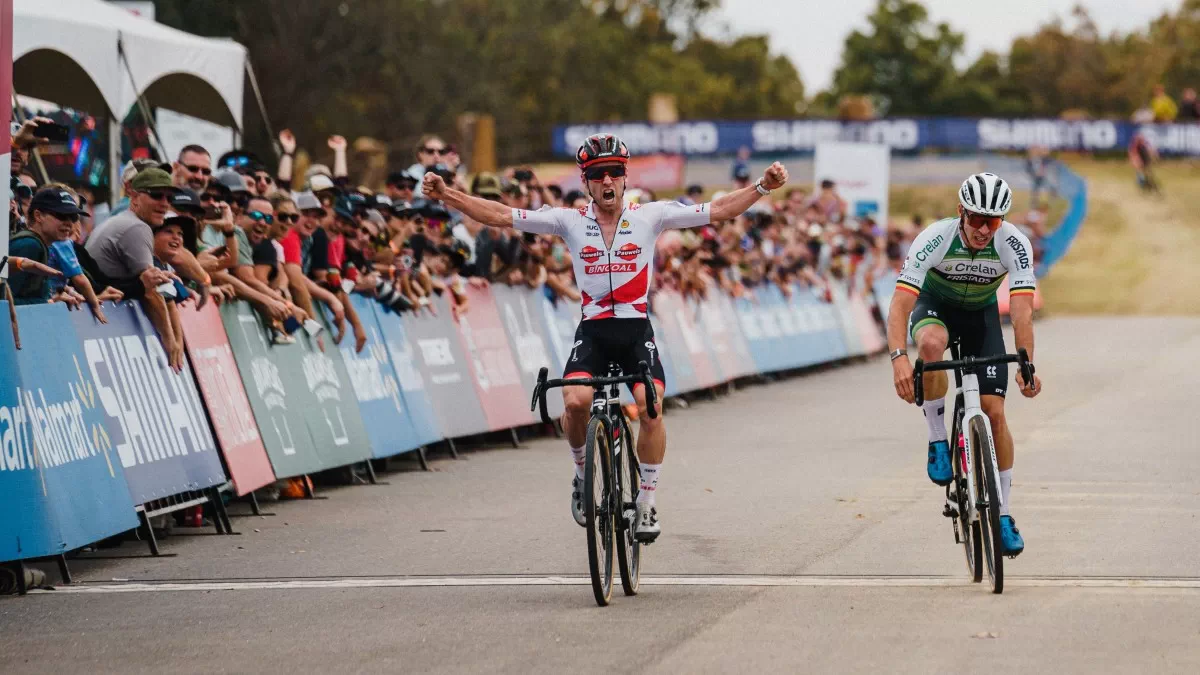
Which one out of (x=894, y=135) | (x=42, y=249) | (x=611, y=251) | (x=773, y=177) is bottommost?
(x=611, y=251)

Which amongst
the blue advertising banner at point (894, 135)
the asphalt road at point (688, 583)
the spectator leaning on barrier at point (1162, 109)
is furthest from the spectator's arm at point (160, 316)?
the spectator leaning on barrier at point (1162, 109)

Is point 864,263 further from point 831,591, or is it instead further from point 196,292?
point 831,591

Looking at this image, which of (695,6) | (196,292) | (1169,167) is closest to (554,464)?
(196,292)

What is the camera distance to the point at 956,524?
933 cm

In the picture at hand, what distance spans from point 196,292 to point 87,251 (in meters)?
1.07

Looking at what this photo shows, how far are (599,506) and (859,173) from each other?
3116cm

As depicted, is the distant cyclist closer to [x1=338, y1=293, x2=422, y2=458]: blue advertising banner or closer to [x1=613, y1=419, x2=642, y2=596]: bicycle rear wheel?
[x1=613, y1=419, x2=642, y2=596]: bicycle rear wheel

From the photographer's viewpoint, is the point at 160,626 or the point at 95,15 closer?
the point at 160,626

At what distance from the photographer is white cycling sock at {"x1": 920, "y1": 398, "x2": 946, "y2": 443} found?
966cm

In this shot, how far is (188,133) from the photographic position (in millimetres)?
22047

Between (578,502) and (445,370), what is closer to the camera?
(578,502)

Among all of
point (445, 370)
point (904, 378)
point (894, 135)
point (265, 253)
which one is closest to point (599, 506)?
point (904, 378)

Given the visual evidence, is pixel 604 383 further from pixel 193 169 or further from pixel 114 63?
pixel 114 63

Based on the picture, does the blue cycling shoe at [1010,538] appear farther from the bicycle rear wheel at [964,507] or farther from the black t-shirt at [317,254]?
the black t-shirt at [317,254]
